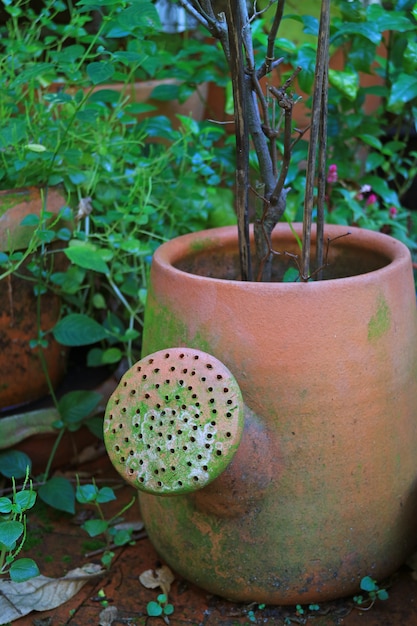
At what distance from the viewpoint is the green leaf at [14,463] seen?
4.36 ft

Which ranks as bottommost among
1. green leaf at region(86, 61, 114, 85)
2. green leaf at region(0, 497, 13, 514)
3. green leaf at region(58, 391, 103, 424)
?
green leaf at region(58, 391, 103, 424)

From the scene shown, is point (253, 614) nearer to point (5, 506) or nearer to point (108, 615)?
point (108, 615)

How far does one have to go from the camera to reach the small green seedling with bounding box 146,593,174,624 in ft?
3.49

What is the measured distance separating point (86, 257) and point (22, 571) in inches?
21.4

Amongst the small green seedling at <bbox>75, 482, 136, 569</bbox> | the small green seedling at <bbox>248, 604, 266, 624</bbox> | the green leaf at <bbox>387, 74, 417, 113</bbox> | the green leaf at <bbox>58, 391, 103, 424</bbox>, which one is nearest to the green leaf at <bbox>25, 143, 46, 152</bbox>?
the green leaf at <bbox>58, 391, 103, 424</bbox>

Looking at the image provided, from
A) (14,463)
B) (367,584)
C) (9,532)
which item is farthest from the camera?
(14,463)

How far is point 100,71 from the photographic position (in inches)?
45.6

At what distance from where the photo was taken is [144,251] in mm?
1389

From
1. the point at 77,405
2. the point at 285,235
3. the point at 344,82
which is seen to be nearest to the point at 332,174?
the point at 344,82

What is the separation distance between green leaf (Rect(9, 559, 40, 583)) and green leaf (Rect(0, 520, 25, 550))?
1.7 inches

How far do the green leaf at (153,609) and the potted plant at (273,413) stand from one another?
2.5 inches

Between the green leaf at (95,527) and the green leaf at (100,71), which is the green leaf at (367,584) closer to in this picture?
the green leaf at (95,527)

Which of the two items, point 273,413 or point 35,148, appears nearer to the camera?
point 273,413

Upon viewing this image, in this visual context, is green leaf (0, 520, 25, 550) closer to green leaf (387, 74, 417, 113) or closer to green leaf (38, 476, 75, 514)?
green leaf (38, 476, 75, 514)
